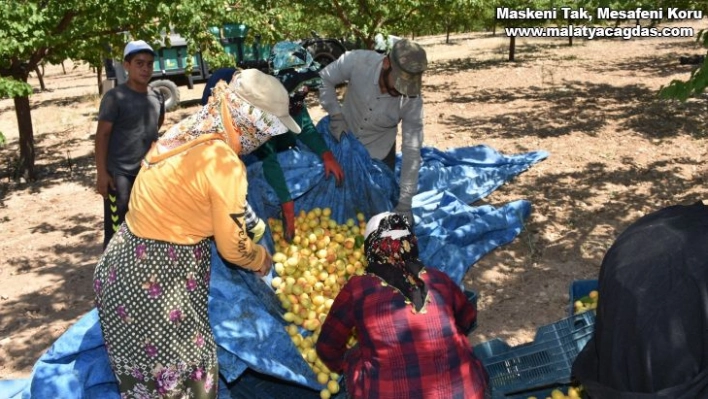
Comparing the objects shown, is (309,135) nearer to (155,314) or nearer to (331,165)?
(331,165)

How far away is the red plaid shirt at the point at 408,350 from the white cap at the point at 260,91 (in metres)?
0.95

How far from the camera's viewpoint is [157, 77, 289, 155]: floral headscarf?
273 centimetres

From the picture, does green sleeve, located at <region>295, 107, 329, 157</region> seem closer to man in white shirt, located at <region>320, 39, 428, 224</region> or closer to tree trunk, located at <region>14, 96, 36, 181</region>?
man in white shirt, located at <region>320, 39, 428, 224</region>

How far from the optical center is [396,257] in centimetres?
294

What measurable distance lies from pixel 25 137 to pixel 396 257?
8.75 metres

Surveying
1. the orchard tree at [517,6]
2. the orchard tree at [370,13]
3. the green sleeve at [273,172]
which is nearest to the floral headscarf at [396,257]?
the green sleeve at [273,172]

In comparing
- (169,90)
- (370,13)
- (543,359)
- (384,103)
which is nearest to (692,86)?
(384,103)

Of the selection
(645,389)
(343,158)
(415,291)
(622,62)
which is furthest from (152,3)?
(622,62)

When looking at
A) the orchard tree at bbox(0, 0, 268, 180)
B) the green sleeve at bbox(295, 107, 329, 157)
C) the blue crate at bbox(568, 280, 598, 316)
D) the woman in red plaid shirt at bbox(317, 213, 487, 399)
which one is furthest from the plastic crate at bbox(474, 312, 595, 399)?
the orchard tree at bbox(0, 0, 268, 180)

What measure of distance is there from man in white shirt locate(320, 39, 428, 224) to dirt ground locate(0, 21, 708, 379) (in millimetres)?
1379

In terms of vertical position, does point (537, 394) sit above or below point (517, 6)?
below

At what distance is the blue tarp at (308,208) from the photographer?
340cm

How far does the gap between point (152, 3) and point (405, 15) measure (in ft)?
26.1

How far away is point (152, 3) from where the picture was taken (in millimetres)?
7914
